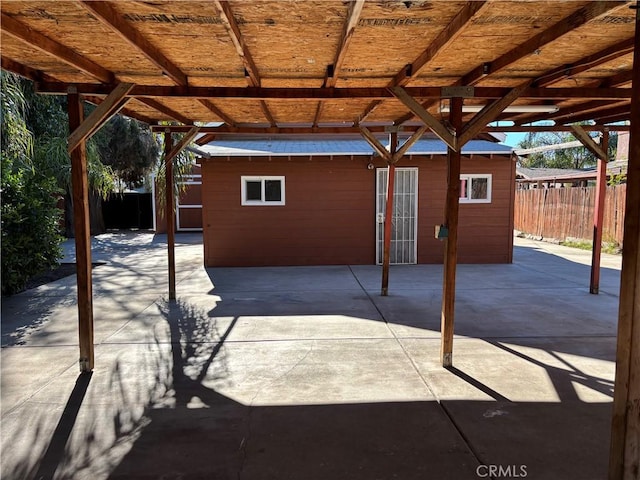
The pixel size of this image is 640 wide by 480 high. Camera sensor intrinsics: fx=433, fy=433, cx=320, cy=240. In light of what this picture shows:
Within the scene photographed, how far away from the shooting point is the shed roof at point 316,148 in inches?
375

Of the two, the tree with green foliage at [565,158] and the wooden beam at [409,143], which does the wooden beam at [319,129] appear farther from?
the tree with green foliage at [565,158]

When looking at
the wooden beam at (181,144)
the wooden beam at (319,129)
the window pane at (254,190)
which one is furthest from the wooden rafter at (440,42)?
the window pane at (254,190)

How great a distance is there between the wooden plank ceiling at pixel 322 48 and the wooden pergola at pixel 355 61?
13 millimetres

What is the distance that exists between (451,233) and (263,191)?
6.40 metres

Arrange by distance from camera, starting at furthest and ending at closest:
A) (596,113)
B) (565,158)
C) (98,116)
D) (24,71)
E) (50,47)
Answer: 1. (565,158)
2. (596,113)
3. (98,116)
4. (24,71)
5. (50,47)

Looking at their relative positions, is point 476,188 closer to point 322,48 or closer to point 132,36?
point 322,48

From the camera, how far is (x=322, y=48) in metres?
3.22

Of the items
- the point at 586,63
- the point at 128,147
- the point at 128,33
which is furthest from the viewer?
the point at 128,147

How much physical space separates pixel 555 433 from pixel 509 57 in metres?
2.73

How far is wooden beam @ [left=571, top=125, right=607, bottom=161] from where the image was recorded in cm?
633

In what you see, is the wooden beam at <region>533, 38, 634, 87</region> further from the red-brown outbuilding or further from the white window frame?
the white window frame

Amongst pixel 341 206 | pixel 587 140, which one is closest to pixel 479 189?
pixel 341 206

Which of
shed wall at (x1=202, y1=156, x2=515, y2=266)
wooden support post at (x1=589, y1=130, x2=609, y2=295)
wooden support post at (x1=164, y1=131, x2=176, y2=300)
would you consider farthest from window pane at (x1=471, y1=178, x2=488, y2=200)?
wooden support post at (x1=164, y1=131, x2=176, y2=300)

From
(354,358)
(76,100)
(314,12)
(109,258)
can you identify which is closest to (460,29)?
(314,12)
